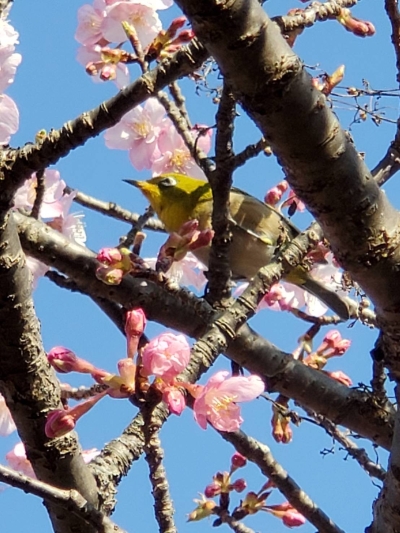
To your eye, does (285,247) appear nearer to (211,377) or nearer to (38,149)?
(211,377)

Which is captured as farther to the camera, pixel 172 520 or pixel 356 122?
pixel 356 122

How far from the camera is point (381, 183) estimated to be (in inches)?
105

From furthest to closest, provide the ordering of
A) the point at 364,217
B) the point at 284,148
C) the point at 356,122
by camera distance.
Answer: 1. the point at 356,122
2. the point at 364,217
3. the point at 284,148

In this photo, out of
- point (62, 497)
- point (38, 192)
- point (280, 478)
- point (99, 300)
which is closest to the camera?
point (62, 497)

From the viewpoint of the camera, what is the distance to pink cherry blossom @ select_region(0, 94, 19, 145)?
2.51 metres

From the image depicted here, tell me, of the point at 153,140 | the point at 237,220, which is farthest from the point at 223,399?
the point at 237,220

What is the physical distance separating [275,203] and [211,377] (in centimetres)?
168

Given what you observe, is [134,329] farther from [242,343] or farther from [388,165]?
[388,165]

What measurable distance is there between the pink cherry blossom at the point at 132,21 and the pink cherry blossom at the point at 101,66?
0.34 feet

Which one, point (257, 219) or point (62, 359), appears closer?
point (62, 359)

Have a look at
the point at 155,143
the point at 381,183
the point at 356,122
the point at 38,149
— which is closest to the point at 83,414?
the point at 38,149

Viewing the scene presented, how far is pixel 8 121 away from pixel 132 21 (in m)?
0.90

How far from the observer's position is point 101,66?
3.39 meters

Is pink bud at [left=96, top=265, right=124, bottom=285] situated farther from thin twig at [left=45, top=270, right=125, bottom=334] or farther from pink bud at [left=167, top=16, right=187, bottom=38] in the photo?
pink bud at [left=167, top=16, right=187, bottom=38]
